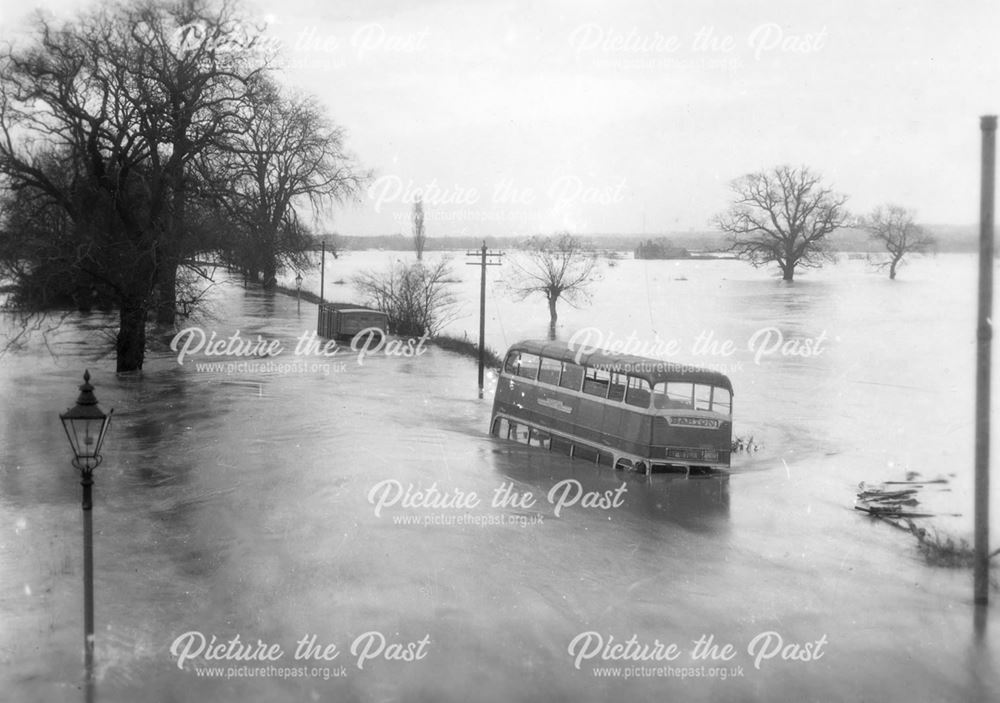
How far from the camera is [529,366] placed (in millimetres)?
22844

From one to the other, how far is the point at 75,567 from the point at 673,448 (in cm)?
1165

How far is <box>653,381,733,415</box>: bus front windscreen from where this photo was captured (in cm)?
1923

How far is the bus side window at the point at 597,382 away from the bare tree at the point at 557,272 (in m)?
44.8

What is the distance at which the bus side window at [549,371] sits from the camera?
21.8 meters

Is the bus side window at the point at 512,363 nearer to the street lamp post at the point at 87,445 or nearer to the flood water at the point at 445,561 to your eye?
the flood water at the point at 445,561

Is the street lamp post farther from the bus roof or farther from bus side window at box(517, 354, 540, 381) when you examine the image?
bus side window at box(517, 354, 540, 381)

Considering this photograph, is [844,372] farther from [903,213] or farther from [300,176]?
[300,176]

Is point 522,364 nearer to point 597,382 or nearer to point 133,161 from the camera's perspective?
point 597,382

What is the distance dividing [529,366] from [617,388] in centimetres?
341

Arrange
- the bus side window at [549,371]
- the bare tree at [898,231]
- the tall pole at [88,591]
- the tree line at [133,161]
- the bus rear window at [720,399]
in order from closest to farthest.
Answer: the tall pole at [88,591]
the bus rear window at [720,399]
the bus side window at [549,371]
the tree line at [133,161]
the bare tree at [898,231]

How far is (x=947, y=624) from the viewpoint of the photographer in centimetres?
1145

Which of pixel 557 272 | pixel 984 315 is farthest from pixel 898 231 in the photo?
pixel 984 315

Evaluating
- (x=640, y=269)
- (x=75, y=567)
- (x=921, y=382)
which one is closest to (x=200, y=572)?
(x=75, y=567)

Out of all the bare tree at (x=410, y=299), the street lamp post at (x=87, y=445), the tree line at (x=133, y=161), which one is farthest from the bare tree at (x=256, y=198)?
the street lamp post at (x=87, y=445)
